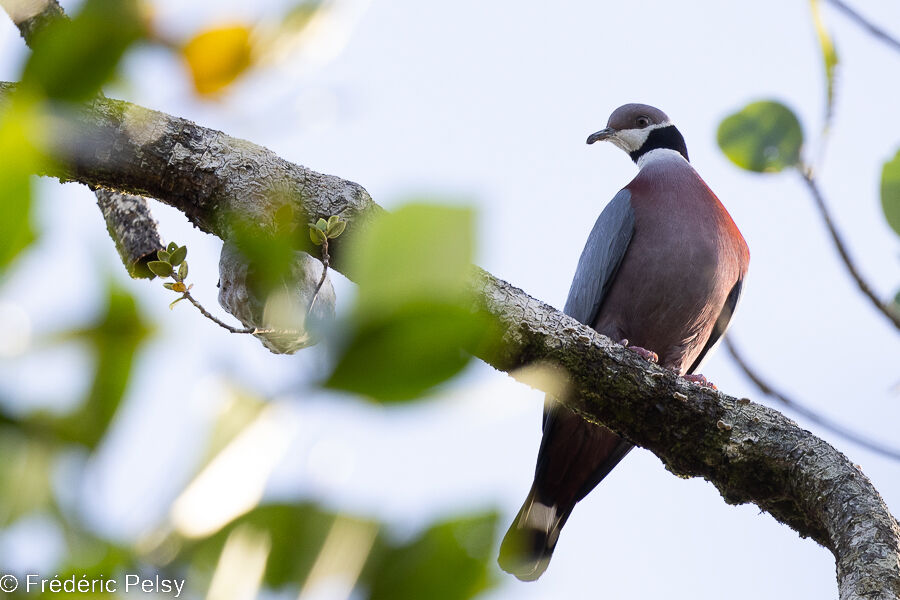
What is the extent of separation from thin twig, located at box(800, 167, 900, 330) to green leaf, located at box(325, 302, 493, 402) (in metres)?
2.11

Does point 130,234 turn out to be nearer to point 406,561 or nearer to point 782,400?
point 782,400

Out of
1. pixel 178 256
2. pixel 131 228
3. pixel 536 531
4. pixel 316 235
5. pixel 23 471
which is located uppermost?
pixel 23 471

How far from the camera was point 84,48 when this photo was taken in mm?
508

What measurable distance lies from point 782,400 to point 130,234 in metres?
2.12

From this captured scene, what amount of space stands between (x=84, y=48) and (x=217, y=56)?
0.23 feet

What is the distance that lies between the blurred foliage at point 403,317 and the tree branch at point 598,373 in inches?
77.1

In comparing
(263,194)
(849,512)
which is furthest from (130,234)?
(849,512)

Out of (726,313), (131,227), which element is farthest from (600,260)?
(131,227)

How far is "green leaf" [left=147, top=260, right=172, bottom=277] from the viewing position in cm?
233

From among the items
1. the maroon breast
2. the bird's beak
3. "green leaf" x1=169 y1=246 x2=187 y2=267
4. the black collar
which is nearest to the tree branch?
"green leaf" x1=169 y1=246 x2=187 y2=267

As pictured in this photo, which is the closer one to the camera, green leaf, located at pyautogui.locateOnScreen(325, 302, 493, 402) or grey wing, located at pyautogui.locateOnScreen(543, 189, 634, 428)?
green leaf, located at pyautogui.locateOnScreen(325, 302, 493, 402)

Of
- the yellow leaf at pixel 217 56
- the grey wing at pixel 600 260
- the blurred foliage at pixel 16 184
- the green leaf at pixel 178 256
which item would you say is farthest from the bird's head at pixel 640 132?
the blurred foliage at pixel 16 184

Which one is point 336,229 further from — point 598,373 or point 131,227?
point 131,227

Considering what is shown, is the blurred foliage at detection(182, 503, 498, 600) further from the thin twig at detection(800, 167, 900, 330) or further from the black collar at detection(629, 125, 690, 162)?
the black collar at detection(629, 125, 690, 162)
